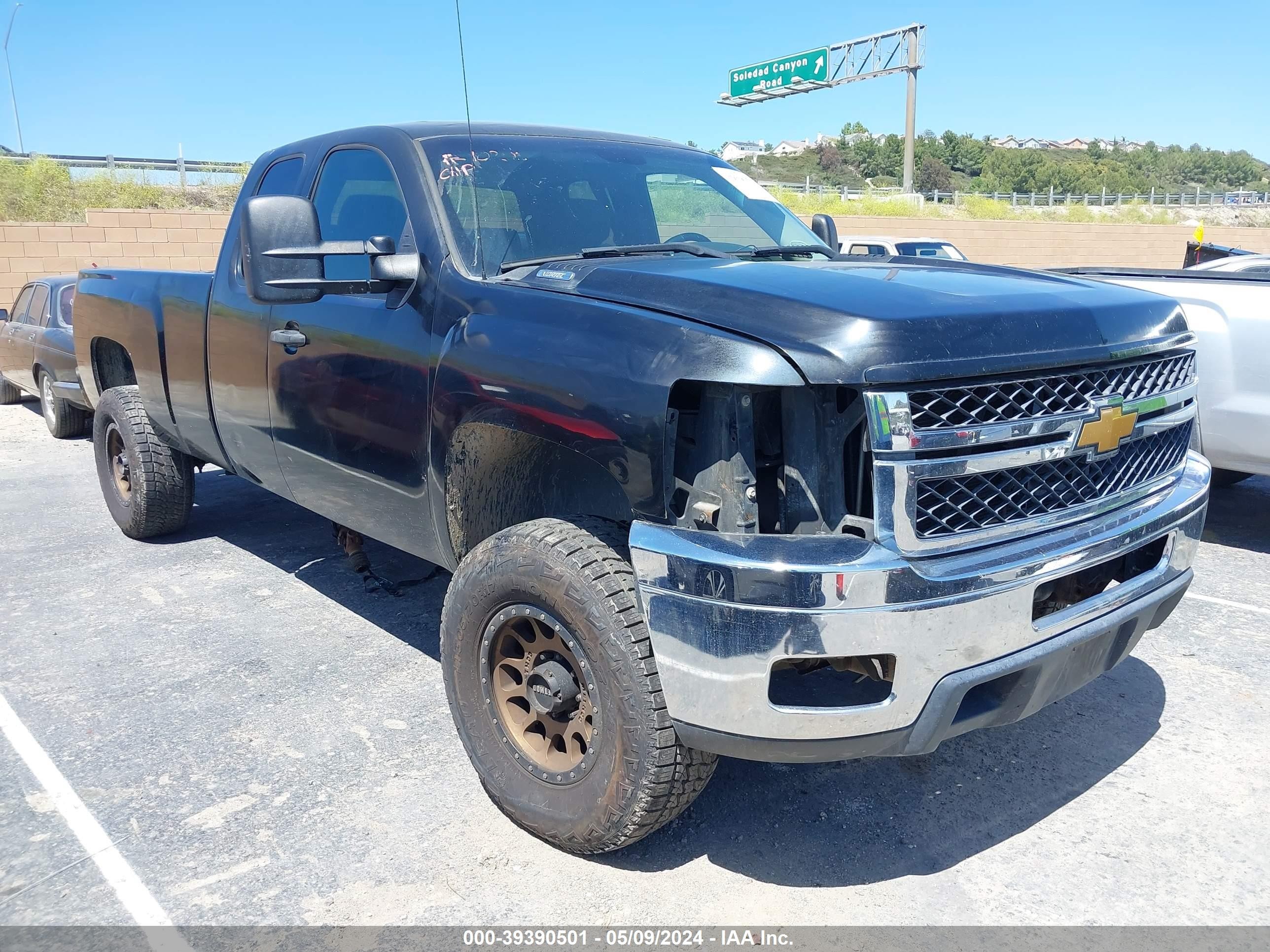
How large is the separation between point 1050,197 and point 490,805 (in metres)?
44.4

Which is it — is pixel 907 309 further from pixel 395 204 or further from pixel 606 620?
pixel 395 204

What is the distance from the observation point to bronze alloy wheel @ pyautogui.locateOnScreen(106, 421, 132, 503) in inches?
225

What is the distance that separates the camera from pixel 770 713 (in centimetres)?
226

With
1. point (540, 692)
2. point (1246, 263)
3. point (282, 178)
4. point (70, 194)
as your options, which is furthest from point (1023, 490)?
point (70, 194)

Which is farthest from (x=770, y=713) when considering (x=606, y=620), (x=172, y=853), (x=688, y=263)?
(x=172, y=853)

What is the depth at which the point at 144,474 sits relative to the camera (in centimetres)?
537

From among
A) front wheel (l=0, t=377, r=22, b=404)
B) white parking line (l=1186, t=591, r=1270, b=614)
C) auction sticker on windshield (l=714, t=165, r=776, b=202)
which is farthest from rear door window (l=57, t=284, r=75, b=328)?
white parking line (l=1186, t=591, r=1270, b=614)

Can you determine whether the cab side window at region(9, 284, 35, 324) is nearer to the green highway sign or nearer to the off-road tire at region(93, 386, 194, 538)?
the off-road tire at region(93, 386, 194, 538)

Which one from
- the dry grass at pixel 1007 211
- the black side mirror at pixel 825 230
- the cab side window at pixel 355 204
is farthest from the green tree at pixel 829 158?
the cab side window at pixel 355 204

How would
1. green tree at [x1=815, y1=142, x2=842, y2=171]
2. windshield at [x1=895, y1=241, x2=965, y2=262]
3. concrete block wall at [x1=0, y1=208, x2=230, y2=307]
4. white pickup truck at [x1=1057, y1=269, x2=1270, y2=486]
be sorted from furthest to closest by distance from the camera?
green tree at [x1=815, y1=142, x2=842, y2=171], concrete block wall at [x1=0, y1=208, x2=230, y2=307], windshield at [x1=895, y1=241, x2=965, y2=262], white pickup truck at [x1=1057, y1=269, x2=1270, y2=486]

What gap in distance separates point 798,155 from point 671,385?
117 meters

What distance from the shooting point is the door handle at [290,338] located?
3.69m

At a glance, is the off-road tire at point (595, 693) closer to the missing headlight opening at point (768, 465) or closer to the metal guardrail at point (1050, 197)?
the missing headlight opening at point (768, 465)

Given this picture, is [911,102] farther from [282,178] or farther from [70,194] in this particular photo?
[282,178]
